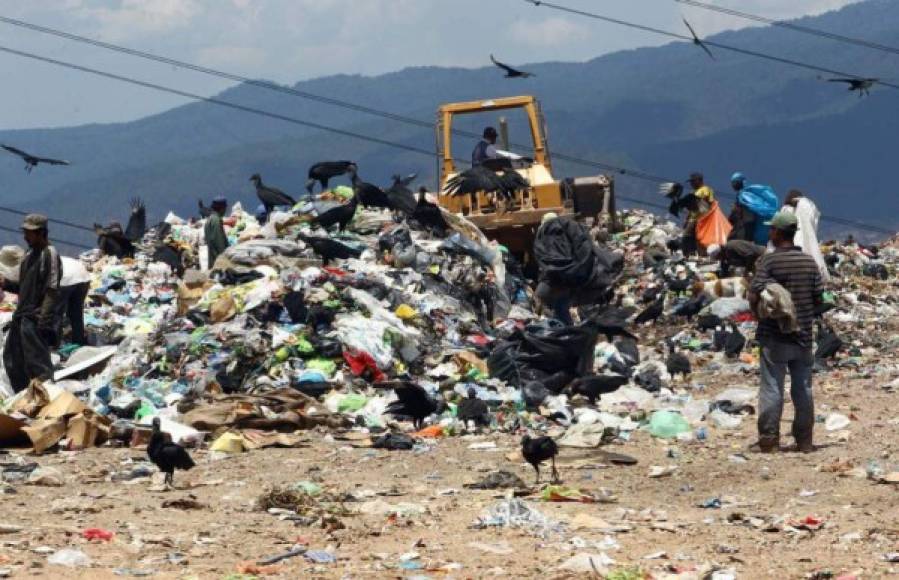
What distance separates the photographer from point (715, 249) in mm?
18047

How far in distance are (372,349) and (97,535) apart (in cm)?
534

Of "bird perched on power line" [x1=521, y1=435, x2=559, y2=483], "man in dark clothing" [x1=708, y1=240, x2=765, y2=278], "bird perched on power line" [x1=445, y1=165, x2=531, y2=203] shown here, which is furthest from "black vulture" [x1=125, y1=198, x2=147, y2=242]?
"bird perched on power line" [x1=521, y1=435, x2=559, y2=483]

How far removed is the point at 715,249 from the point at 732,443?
351 inches

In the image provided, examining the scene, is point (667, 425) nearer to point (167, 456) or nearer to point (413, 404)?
point (413, 404)

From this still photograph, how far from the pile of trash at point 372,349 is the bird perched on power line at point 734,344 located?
0.02 meters

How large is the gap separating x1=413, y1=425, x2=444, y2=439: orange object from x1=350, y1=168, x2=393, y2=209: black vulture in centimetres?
589

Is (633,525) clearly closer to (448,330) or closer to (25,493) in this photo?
(25,493)

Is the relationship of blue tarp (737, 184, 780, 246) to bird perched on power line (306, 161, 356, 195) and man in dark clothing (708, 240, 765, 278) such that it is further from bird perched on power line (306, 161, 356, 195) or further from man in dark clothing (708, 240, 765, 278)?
bird perched on power line (306, 161, 356, 195)

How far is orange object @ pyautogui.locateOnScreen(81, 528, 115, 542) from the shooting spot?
21.0 feet

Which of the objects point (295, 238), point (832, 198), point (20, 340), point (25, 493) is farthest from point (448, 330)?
point (832, 198)

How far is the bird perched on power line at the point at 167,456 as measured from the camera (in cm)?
794

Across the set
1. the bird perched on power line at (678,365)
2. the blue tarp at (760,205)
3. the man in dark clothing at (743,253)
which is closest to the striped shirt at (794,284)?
the bird perched on power line at (678,365)

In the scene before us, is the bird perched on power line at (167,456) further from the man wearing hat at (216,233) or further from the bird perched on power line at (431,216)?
the bird perched on power line at (431,216)

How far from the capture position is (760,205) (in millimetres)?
16188
